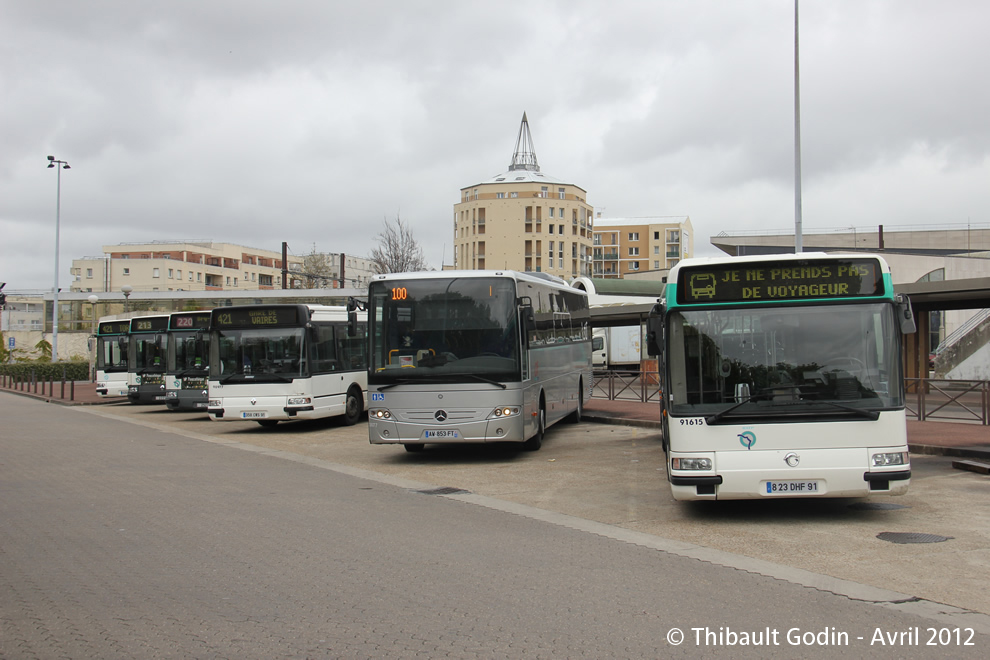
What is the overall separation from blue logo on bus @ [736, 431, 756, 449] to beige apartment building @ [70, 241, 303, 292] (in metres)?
101

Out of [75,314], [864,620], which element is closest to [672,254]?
[75,314]

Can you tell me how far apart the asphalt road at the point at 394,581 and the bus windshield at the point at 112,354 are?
22324mm

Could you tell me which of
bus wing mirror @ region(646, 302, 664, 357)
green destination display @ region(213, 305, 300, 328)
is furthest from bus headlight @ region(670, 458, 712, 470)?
green destination display @ region(213, 305, 300, 328)

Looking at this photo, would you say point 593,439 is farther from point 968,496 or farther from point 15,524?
point 15,524

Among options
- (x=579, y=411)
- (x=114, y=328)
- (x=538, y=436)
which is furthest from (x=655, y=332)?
(x=114, y=328)

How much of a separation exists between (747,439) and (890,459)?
1.42 m

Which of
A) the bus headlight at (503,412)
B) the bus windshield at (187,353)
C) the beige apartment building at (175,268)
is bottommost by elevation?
the bus headlight at (503,412)

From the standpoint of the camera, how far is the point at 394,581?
6.91 meters

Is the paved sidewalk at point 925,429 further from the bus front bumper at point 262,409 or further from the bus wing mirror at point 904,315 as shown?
the bus front bumper at point 262,409

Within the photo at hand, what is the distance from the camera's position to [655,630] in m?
5.57

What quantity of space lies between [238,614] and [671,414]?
5.08 m

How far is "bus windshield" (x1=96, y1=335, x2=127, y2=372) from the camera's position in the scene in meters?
34.3

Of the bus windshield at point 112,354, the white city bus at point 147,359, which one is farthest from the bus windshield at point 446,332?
the bus windshield at point 112,354

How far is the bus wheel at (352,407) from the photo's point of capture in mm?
22953
